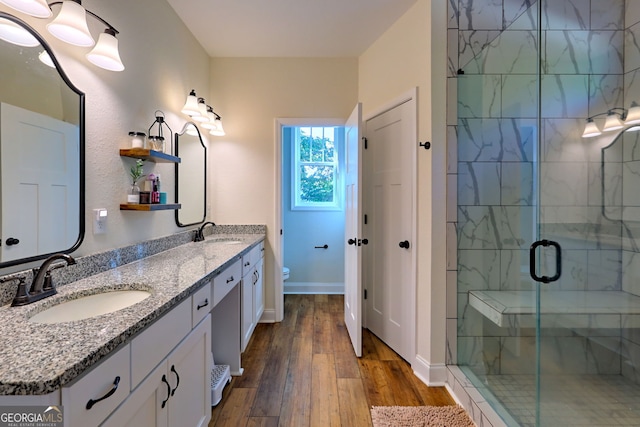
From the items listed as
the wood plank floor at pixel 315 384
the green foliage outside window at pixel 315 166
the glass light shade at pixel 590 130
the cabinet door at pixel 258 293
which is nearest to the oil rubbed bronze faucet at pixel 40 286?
the wood plank floor at pixel 315 384

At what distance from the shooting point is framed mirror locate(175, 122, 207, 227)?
2271 millimetres

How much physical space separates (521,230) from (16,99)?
100 inches

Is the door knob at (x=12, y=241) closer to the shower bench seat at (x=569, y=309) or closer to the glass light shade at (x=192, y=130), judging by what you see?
the glass light shade at (x=192, y=130)

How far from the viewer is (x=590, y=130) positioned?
181 cm

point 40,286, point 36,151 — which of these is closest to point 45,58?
point 36,151

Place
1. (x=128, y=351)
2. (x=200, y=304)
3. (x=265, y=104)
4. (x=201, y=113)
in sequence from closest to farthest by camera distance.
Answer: (x=128, y=351), (x=200, y=304), (x=201, y=113), (x=265, y=104)

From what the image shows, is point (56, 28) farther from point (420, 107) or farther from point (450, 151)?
point (450, 151)

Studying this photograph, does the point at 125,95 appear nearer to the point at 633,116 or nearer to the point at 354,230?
the point at 354,230

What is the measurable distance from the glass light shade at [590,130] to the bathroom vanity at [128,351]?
7.85 ft

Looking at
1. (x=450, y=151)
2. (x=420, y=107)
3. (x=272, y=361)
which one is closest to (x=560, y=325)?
(x=450, y=151)

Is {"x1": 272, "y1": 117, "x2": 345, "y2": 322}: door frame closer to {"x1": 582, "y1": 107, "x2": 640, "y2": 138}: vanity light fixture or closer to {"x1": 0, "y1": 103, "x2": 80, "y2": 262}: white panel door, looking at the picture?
{"x1": 0, "y1": 103, "x2": 80, "y2": 262}: white panel door

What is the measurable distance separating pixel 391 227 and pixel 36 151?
217 cm

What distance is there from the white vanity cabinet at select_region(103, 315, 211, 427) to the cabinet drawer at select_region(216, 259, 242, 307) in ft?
0.46

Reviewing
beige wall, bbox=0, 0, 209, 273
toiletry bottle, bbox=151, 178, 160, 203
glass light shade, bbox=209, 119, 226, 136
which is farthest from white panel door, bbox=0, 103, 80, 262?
glass light shade, bbox=209, 119, 226, 136
